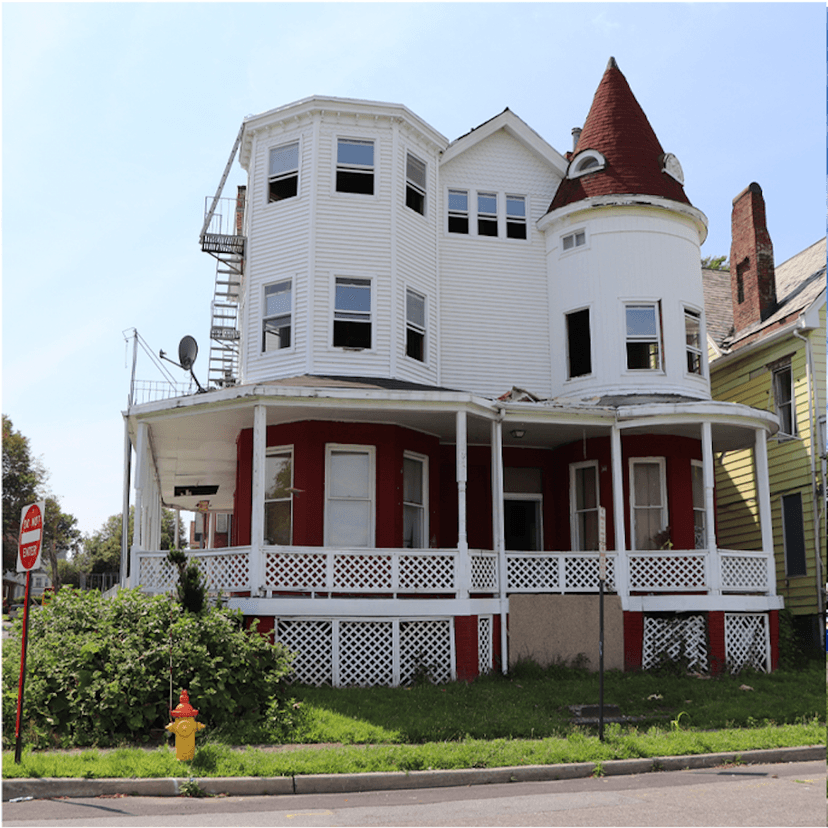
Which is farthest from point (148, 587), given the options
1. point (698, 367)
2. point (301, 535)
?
point (698, 367)

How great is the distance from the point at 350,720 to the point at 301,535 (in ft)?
18.3

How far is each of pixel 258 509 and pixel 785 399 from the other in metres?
13.3

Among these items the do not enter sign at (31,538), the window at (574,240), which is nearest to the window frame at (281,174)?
the window at (574,240)

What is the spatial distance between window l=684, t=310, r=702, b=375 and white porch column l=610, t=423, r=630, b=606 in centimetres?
417

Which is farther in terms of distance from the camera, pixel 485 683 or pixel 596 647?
pixel 596 647

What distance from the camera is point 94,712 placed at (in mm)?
11531

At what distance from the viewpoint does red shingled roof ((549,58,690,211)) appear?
2166 centimetres

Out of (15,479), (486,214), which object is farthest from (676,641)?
(15,479)

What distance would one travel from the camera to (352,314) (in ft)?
64.5

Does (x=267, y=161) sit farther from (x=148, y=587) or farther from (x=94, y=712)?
(x=94, y=712)

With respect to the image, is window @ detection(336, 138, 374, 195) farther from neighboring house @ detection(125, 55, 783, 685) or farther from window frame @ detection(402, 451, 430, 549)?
window frame @ detection(402, 451, 430, 549)

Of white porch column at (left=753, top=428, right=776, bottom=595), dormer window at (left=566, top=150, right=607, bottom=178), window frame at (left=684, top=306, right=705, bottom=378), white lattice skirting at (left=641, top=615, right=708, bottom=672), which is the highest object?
dormer window at (left=566, top=150, right=607, bottom=178)

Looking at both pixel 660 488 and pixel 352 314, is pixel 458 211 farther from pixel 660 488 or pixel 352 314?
pixel 660 488

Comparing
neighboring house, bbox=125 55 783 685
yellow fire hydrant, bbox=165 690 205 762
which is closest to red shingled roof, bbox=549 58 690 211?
neighboring house, bbox=125 55 783 685
